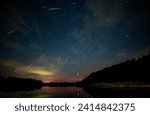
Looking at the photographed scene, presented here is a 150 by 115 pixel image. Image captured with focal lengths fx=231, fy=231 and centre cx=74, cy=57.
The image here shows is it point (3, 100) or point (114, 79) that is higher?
point (114, 79)

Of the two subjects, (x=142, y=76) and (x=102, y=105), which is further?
(x=142, y=76)

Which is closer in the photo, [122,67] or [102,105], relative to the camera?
[102,105]

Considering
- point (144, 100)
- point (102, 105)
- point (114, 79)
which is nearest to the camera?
point (102, 105)

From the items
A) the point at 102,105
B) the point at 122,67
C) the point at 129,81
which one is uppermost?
the point at 122,67

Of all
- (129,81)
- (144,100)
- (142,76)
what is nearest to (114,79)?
(129,81)

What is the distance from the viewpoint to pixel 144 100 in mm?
7973

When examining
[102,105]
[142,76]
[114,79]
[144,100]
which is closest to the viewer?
[102,105]

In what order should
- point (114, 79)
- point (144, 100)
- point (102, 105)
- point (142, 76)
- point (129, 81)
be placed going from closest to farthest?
point (102, 105), point (144, 100), point (142, 76), point (129, 81), point (114, 79)

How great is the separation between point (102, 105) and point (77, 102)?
0.83 m

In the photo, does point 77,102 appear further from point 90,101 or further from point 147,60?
point 147,60

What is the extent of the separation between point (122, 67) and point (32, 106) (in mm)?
58243

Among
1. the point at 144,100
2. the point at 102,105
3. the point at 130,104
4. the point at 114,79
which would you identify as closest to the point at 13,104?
the point at 102,105

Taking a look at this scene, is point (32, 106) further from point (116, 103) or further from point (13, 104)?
point (116, 103)

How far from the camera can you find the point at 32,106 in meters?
7.48
